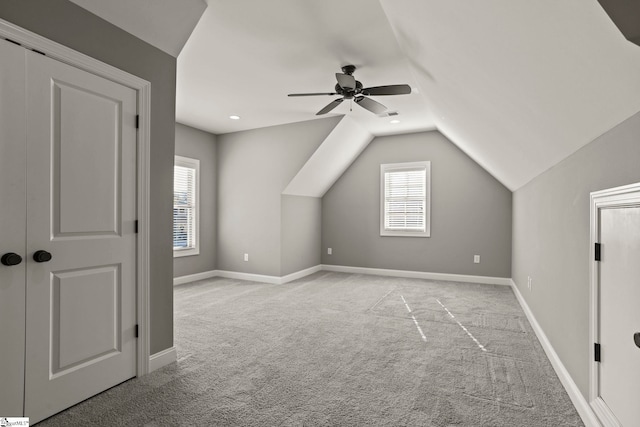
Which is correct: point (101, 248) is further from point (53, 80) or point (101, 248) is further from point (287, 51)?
point (287, 51)

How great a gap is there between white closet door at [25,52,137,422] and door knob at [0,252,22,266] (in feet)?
0.23

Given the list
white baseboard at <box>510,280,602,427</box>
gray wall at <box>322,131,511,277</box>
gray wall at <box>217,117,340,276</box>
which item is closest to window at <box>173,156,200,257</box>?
gray wall at <box>217,117,340,276</box>

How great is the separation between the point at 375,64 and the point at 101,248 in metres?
2.97

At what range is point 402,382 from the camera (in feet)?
7.61

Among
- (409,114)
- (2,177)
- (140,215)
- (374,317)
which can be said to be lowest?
(374,317)

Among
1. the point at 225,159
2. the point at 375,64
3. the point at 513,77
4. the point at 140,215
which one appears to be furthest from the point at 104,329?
the point at 225,159

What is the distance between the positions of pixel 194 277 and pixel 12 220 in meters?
4.27

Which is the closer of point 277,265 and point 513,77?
point 513,77

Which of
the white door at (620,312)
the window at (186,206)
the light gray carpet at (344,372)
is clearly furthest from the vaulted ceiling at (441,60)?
the light gray carpet at (344,372)

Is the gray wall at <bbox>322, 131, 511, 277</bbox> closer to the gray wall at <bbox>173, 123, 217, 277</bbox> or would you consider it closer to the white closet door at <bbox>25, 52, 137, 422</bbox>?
the gray wall at <bbox>173, 123, 217, 277</bbox>

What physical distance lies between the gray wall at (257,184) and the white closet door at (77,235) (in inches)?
132

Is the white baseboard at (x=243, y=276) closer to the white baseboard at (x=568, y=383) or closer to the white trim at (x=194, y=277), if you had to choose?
the white trim at (x=194, y=277)

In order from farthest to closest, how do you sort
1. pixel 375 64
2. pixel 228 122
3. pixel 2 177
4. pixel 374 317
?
pixel 228 122, pixel 374 317, pixel 375 64, pixel 2 177

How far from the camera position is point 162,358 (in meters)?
2.53
